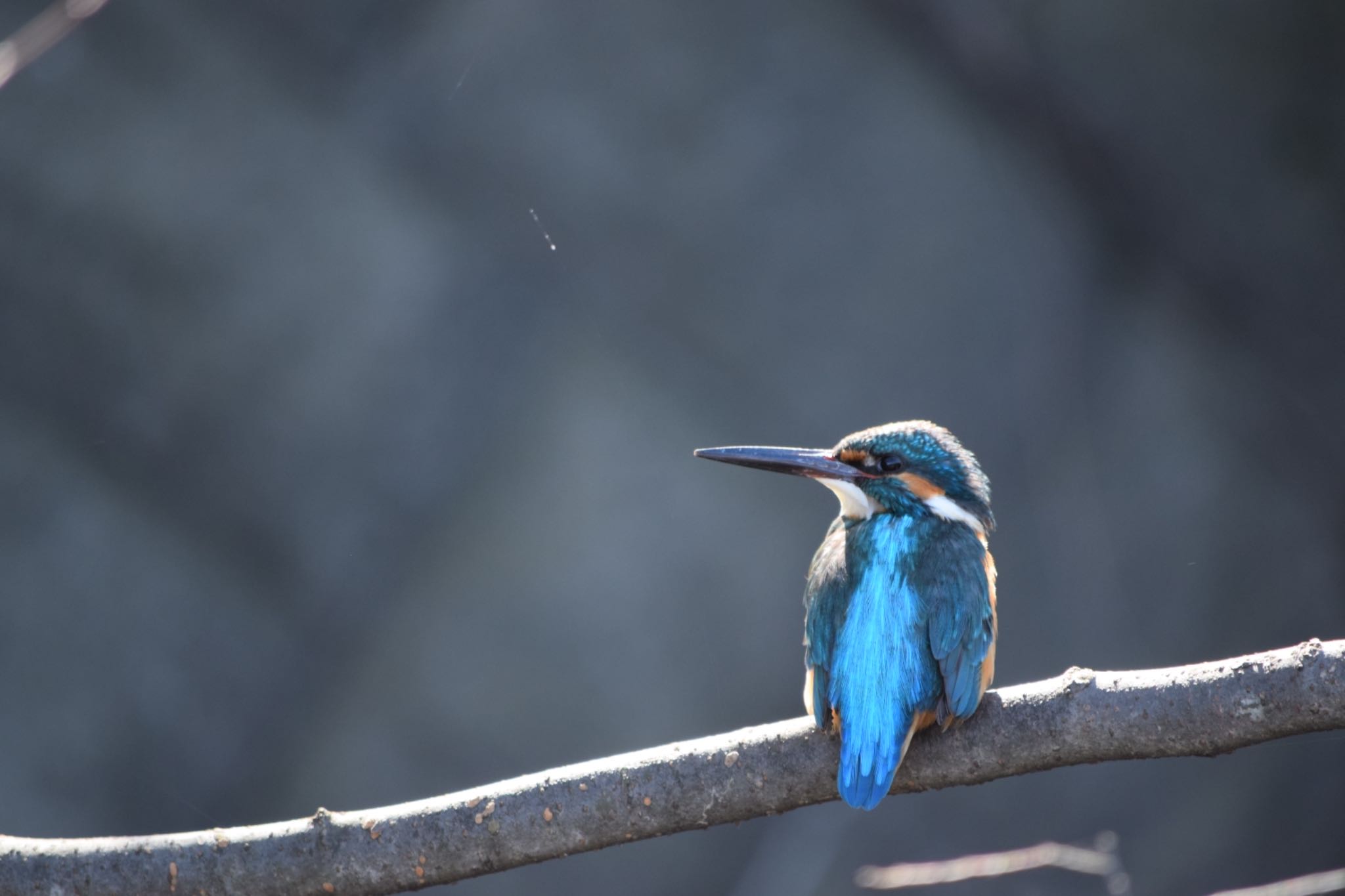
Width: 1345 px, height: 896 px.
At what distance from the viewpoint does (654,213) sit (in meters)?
3.35

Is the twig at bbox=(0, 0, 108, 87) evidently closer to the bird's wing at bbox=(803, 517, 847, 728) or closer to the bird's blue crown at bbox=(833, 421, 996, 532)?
the bird's wing at bbox=(803, 517, 847, 728)

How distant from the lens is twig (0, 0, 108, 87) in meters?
0.87

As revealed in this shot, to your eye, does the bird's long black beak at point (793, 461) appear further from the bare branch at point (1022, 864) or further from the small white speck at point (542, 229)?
the small white speck at point (542, 229)

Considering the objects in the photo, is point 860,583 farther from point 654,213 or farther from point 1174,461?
point 1174,461

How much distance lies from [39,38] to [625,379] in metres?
2.52

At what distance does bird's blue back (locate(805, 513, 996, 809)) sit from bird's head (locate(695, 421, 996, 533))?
43mm

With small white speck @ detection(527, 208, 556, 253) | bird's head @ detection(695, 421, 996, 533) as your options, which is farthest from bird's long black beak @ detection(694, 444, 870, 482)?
small white speck @ detection(527, 208, 556, 253)

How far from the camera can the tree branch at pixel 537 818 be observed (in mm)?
1499

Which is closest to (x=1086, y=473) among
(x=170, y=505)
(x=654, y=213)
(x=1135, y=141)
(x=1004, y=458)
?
(x=1004, y=458)

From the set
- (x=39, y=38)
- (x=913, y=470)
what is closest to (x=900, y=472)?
(x=913, y=470)

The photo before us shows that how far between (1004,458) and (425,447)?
1.74 m

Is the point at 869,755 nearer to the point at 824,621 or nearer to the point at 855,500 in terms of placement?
the point at 824,621

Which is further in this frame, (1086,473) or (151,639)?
(1086,473)

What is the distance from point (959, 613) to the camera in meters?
1.67
